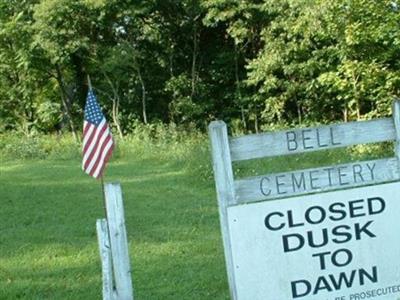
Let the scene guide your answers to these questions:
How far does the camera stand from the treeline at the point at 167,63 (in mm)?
20516

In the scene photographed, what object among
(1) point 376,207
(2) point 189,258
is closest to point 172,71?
(2) point 189,258

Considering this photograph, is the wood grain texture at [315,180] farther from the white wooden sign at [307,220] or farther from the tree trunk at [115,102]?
the tree trunk at [115,102]

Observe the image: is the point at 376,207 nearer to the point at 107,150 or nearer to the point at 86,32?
the point at 107,150

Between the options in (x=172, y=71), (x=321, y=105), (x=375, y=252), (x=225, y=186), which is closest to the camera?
(x=225, y=186)

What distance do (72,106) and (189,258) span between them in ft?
68.8

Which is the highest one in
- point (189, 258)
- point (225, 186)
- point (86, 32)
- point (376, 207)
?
point (86, 32)

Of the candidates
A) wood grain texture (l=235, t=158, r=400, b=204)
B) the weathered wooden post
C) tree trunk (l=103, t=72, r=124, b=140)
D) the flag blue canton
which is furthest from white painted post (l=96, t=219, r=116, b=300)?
tree trunk (l=103, t=72, r=124, b=140)

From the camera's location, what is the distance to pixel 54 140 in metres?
23.5

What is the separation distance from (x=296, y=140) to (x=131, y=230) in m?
4.66

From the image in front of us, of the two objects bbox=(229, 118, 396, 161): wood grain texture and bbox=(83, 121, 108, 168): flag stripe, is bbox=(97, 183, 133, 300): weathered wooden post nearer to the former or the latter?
bbox=(229, 118, 396, 161): wood grain texture

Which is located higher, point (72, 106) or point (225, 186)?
point (72, 106)

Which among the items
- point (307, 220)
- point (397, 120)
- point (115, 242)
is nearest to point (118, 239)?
point (115, 242)

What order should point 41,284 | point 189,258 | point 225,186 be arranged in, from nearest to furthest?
1. point 225,186
2. point 41,284
3. point 189,258

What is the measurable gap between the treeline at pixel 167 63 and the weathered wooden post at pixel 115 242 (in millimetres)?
13535
